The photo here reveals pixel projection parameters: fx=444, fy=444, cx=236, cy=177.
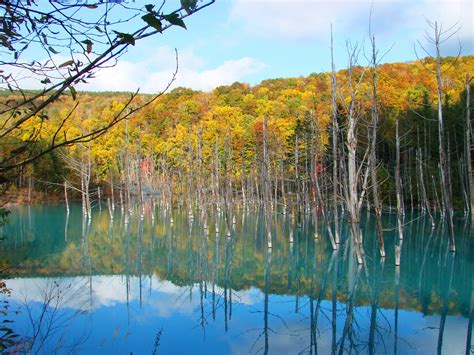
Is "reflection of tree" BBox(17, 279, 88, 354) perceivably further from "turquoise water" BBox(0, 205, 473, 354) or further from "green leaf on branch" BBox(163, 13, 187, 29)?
"green leaf on branch" BBox(163, 13, 187, 29)

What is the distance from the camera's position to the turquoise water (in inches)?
274

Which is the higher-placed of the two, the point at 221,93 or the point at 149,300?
the point at 221,93

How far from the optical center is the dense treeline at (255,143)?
2472 centimetres

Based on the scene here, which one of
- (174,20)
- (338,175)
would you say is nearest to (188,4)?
(174,20)

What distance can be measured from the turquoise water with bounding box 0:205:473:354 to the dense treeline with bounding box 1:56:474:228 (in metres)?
6.48

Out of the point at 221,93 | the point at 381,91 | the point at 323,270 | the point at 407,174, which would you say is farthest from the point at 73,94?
the point at 221,93

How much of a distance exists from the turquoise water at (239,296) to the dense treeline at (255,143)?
21.3ft

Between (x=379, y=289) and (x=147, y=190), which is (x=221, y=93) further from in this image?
(x=379, y=289)

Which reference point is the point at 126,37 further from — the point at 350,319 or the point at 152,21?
the point at 350,319

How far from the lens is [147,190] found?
144ft

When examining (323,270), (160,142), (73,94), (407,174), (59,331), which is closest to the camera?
(73,94)

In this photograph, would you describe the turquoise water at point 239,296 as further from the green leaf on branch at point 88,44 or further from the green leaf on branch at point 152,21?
the green leaf on branch at point 152,21

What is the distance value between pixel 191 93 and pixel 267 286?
5138cm

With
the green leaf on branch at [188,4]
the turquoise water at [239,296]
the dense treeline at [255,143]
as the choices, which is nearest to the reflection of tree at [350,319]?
the turquoise water at [239,296]
